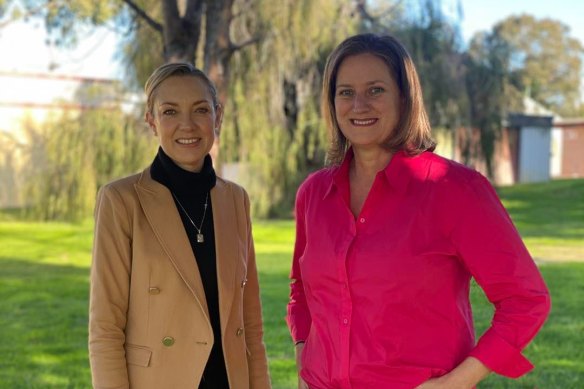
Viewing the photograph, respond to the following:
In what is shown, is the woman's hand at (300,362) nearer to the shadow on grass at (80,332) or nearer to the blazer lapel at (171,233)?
the blazer lapel at (171,233)

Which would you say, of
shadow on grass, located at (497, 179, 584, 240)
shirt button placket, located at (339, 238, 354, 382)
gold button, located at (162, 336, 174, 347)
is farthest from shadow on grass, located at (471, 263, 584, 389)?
shadow on grass, located at (497, 179, 584, 240)

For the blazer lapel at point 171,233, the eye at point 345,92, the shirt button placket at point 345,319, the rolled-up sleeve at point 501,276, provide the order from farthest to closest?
the blazer lapel at point 171,233
the eye at point 345,92
the shirt button placket at point 345,319
the rolled-up sleeve at point 501,276

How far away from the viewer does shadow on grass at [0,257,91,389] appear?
5.11 m

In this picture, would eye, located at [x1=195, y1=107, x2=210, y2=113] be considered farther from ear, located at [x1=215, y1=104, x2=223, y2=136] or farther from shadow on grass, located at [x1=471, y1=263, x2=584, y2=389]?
shadow on grass, located at [x1=471, y1=263, x2=584, y2=389]

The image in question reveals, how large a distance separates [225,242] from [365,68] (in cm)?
69

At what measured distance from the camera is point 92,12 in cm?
843

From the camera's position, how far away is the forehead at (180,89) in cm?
218

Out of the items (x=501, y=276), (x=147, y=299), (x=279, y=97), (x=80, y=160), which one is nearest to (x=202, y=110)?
(x=147, y=299)

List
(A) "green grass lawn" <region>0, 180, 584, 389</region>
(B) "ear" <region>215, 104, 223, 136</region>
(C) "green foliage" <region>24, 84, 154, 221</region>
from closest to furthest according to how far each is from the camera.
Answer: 1. (B) "ear" <region>215, 104, 223, 136</region>
2. (A) "green grass lawn" <region>0, 180, 584, 389</region>
3. (C) "green foliage" <region>24, 84, 154, 221</region>

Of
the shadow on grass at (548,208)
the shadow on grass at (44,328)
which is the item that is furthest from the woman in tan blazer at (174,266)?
the shadow on grass at (548,208)

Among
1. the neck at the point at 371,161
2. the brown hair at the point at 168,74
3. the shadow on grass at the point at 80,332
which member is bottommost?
the shadow on grass at the point at 80,332

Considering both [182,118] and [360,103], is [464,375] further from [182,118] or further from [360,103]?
[182,118]

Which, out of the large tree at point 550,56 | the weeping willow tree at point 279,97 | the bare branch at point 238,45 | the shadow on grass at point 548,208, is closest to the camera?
the bare branch at point 238,45

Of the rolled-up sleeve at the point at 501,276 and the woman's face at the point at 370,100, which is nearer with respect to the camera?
the rolled-up sleeve at the point at 501,276
